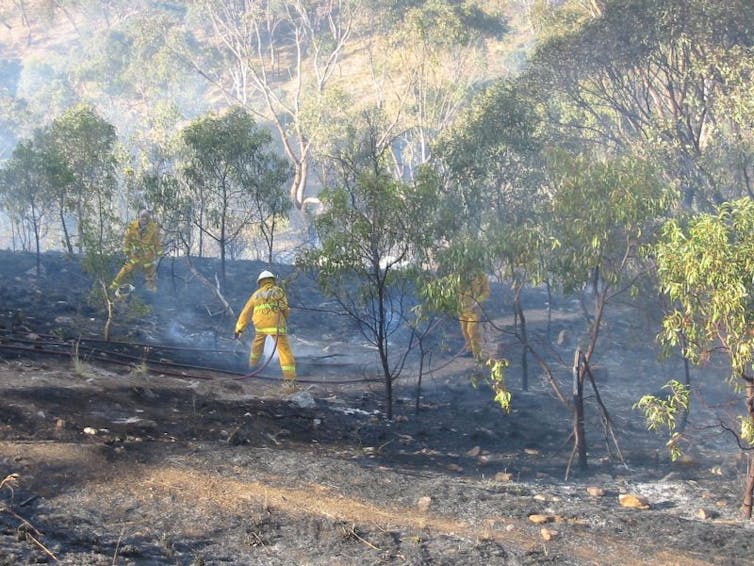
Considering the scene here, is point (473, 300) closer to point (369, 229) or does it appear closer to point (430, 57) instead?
point (369, 229)

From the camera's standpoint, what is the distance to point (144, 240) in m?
15.1

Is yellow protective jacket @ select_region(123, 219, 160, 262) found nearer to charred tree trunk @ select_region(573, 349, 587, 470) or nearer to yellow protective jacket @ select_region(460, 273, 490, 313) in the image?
yellow protective jacket @ select_region(460, 273, 490, 313)

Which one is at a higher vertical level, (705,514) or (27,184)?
(27,184)

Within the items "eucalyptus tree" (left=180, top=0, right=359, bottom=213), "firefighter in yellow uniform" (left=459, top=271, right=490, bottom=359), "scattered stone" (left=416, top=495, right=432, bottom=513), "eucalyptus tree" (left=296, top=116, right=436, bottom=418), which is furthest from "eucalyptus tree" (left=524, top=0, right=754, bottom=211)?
"eucalyptus tree" (left=180, top=0, right=359, bottom=213)

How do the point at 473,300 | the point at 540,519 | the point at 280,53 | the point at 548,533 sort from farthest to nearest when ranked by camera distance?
1. the point at 280,53
2. the point at 473,300
3. the point at 540,519
4. the point at 548,533

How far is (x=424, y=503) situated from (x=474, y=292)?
3.58m

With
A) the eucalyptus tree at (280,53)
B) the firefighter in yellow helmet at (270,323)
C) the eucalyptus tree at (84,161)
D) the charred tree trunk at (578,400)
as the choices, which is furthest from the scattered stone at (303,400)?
the eucalyptus tree at (280,53)

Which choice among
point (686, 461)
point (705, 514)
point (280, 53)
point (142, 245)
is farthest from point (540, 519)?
point (280, 53)

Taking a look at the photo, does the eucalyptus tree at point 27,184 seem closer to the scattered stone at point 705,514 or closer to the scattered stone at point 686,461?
the scattered stone at point 686,461

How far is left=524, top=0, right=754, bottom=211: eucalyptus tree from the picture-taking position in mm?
16078

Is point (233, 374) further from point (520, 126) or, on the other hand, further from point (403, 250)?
point (520, 126)

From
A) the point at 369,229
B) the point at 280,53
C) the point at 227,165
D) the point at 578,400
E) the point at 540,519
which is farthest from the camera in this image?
the point at 280,53

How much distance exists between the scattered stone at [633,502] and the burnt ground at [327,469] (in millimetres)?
133

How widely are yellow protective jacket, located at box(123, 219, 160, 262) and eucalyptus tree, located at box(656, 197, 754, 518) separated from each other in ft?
31.5
